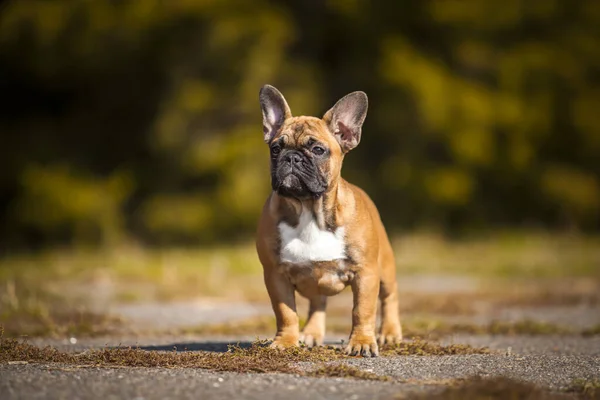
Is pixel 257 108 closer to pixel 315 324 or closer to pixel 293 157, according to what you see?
pixel 315 324

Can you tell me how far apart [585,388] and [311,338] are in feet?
8.24

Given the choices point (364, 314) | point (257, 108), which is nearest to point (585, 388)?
point (364, 314)

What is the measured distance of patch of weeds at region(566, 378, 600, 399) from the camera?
4945 mm

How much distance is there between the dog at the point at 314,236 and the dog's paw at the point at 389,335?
71cm

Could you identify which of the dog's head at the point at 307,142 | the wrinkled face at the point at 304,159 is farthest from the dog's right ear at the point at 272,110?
the wrinkled face at the point at 304,159

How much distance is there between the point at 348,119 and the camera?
6992 millimetres

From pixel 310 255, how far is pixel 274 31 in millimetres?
14288

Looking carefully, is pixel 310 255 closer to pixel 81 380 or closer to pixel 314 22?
pixel 81 380

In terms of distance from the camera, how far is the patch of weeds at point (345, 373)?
5.29m

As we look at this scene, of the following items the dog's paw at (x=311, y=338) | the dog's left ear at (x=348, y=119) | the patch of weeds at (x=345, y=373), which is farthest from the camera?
the dog's paw at (x=311, y=338)

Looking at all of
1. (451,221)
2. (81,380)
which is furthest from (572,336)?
(451,221)

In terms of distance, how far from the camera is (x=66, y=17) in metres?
20.0

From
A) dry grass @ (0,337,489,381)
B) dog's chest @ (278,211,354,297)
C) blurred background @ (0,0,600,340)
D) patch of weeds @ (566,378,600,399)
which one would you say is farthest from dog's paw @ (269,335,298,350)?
blurred background @ (0,0,600,340)

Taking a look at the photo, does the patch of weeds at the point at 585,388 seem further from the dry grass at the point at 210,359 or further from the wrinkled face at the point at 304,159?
the wrinkled face at the point at 304,159
